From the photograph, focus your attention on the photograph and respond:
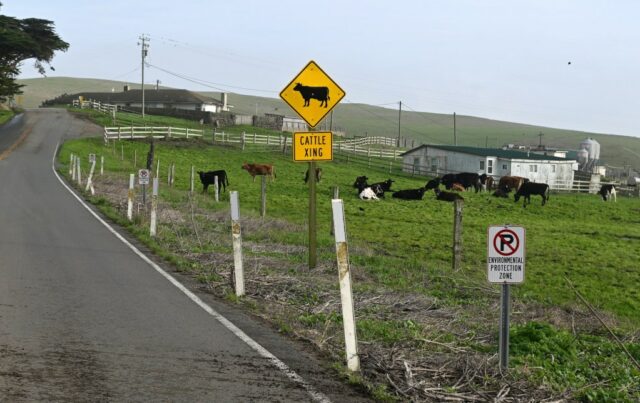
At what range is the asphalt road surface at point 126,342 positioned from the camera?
6.58 m

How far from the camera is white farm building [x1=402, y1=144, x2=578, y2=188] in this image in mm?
66000

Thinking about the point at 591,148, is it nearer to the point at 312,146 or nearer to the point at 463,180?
the point at 463,180

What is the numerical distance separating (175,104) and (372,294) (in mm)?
107047

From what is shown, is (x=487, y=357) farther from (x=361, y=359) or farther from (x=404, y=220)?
(x=404, y=220)

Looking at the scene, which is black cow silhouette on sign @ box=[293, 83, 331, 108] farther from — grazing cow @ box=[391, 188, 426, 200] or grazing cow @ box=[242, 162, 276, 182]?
grazing cow @ box=[242, 162, 276, 182]

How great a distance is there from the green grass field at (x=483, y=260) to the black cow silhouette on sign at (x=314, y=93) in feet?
10.4

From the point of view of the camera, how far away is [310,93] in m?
14.5

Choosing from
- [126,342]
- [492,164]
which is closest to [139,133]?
[492,164]

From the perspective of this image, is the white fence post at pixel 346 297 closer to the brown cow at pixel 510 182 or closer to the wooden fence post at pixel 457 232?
the wooden fence post at pixel 457 232

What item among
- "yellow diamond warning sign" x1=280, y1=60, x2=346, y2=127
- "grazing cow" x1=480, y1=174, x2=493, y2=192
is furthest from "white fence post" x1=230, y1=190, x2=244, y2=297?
"grazing cow" x1=480, y1=174, x2=493, y2=192

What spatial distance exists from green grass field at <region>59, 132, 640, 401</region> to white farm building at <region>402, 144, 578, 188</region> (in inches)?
622

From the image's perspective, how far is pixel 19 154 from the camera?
51.2 metres

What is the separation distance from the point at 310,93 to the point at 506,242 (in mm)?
7958

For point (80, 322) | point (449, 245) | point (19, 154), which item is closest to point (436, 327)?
point (80, 322)
